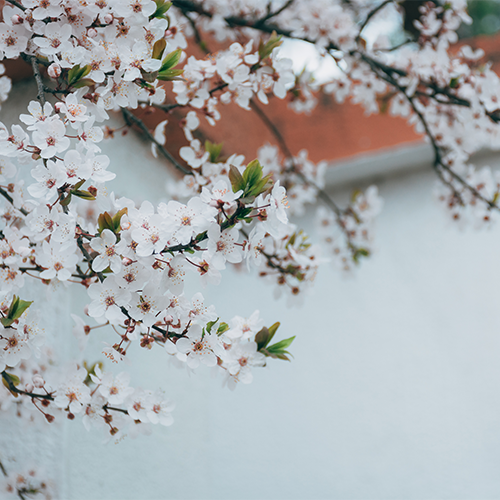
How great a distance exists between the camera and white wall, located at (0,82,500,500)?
1423 millimetres

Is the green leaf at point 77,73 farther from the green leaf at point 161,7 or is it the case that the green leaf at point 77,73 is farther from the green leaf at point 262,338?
the green leaf at point 262,338

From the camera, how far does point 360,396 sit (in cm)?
164

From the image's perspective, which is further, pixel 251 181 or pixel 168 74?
pixel 168 74

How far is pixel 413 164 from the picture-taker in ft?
6.46

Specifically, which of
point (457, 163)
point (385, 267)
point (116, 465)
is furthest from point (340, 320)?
point (116, 465)

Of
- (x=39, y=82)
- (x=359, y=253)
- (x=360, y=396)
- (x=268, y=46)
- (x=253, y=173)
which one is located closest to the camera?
(x=253, y=173)

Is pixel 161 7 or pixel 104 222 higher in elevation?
pixel 161 7

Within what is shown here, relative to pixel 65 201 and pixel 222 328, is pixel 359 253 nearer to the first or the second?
pixel 222 328

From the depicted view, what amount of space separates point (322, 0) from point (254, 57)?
64cm

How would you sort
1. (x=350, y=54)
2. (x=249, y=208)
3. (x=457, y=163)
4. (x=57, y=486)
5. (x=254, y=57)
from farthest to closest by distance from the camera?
1. (x=457, y=163)
2. (x=350, y=54)
3. (x=57, y=486)
4. (x=254, y=57)
5. (x=249, y=208)

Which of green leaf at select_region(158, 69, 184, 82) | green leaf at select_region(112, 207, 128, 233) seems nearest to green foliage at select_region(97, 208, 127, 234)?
green leaf at select_region(112, 207, 128, 233)

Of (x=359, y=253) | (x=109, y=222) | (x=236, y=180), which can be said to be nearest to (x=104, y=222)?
(x=109, y=222)

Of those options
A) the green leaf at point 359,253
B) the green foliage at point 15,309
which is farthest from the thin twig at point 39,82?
the green leaf at point 359,253

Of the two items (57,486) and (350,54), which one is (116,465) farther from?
(350,54)
